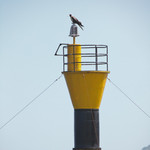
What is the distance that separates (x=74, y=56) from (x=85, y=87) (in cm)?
150

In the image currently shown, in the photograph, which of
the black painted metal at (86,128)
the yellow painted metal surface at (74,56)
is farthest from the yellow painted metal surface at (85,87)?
the yellow painted metal surface at (74,56)

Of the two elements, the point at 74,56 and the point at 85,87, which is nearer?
the point at 85,87

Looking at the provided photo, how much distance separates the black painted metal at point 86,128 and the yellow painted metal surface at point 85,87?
0.88ft

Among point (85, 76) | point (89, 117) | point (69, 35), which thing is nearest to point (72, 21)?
point (69, 35)

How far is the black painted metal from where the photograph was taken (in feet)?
76.8

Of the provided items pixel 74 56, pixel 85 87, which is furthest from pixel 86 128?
pixel 74 56

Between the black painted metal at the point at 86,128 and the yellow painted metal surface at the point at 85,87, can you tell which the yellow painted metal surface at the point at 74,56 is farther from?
the black painted metal at the point at 86,128

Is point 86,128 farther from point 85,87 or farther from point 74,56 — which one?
point 74,56

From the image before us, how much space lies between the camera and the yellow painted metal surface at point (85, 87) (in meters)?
23.5

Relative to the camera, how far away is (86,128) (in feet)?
77.1

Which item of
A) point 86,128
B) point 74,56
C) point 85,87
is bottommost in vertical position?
point 86,128

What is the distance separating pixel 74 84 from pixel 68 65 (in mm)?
948

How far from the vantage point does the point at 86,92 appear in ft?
77.4

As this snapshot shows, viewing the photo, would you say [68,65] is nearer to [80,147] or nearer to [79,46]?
[79,46]
